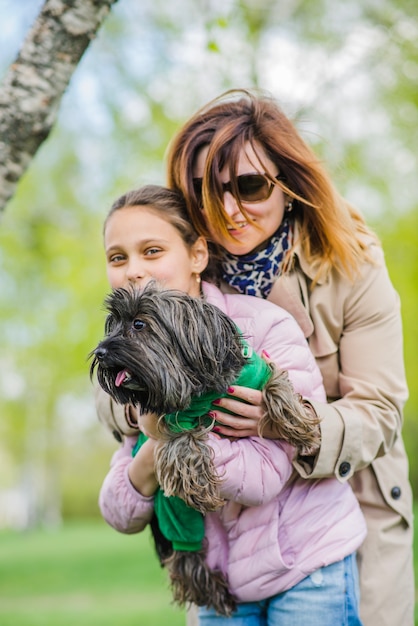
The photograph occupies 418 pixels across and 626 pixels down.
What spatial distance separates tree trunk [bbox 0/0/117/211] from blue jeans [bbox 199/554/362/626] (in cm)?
259

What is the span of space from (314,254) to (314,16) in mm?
13775

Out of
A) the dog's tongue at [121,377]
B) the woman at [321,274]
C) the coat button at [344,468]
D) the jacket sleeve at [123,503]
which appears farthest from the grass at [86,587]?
the dog's tongue at [121,377]

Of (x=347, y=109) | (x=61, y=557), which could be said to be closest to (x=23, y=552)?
(x=61, y=557)

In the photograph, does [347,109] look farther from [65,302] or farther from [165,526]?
[165,526]

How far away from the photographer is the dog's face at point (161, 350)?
282 cm

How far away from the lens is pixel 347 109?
15391 millimetres

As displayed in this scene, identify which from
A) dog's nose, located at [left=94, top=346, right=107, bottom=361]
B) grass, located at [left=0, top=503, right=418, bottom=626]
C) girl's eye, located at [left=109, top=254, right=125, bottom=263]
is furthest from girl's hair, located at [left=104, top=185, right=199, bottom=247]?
grass, located at [left=0, top=503, right=418, bottom=626]

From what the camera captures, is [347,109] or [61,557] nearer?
[347,109]

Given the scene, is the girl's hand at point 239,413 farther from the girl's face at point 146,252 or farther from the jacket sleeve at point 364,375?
the girl's face at point 146,252

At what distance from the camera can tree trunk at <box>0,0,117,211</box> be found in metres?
4.11

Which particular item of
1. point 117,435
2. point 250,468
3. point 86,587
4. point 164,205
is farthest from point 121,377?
point 86,587

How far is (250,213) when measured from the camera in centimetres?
369

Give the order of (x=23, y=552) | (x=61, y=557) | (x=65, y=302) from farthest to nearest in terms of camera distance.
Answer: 1. (x=65, y=302)
2. (x=23, y=552)
3. (x=61, y=557)

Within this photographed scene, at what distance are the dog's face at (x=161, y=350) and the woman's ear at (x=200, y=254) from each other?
25.5 inches
